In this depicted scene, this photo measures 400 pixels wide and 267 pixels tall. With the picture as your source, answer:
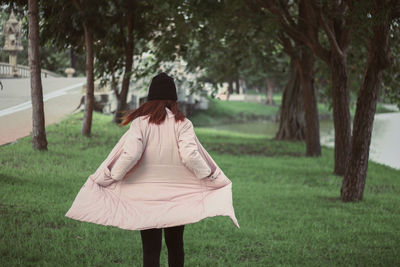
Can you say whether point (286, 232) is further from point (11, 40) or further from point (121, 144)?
point (11, 40)

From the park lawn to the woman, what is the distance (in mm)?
1580

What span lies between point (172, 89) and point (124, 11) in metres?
15.8

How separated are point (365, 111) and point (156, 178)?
243 inches

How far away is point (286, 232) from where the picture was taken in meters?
7.68

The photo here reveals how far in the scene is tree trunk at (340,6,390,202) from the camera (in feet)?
30.9

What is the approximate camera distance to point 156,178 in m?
4.33

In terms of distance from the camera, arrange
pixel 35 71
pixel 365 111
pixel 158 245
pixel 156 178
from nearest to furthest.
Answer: pixel 156 178
pixel 158 245
pixel 365 111
pixel 35 71

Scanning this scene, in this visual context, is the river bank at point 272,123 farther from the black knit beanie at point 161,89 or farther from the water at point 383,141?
the black knit beanie at point 161,89

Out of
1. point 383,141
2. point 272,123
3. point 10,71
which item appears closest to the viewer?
point 10,71

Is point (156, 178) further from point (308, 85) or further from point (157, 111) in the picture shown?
point (308, 85)

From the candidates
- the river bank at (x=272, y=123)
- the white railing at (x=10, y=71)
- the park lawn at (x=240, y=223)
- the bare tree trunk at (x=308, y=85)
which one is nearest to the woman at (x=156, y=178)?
the park lawn at (x=240, y=223)

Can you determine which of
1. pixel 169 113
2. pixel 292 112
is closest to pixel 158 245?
pixel 169 113

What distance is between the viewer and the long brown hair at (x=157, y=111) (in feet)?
14.2

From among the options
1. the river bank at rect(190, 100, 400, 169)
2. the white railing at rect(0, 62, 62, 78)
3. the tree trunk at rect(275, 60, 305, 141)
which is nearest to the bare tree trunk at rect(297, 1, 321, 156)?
the river bank at rect(190, 100, 400, 169)
